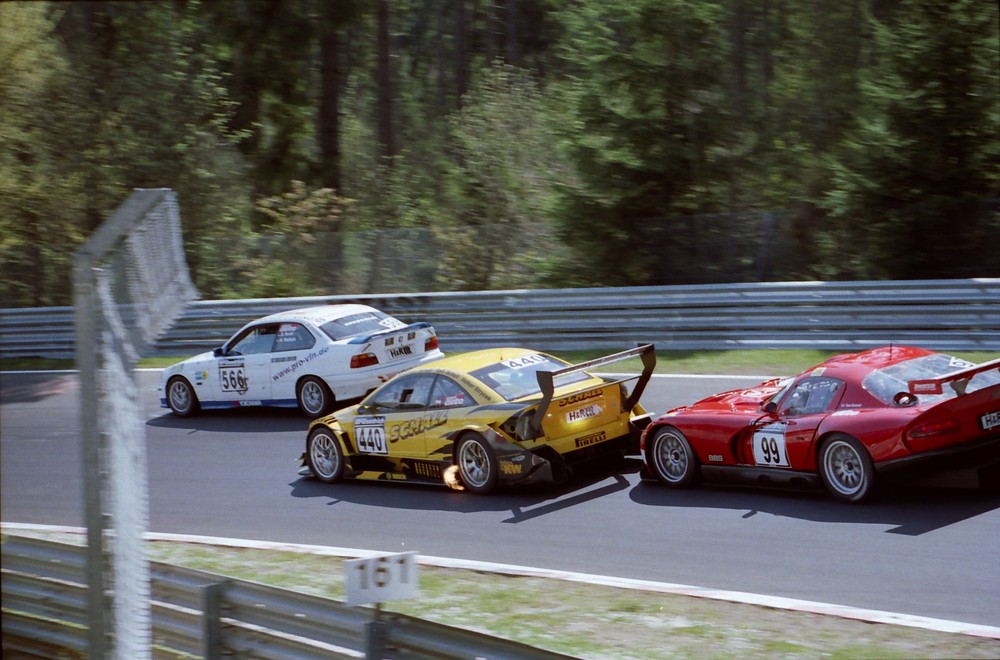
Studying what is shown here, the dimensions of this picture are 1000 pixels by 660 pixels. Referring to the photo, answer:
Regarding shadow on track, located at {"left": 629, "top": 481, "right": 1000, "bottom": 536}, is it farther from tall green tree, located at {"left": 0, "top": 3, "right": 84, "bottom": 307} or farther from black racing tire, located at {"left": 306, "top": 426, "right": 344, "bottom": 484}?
tall green tree, located at {"left": 0, "top": 3, "right": 84, "bottom": 307}

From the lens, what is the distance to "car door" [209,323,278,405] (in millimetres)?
15617

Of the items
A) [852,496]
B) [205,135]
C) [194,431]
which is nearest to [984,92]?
[852,496]

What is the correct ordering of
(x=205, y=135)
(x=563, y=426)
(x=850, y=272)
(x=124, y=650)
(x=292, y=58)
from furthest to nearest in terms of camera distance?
(x=292, y=58), (x=205, y=135), (x=850, y=272), (x=563, y=426), (x=124, y=650)

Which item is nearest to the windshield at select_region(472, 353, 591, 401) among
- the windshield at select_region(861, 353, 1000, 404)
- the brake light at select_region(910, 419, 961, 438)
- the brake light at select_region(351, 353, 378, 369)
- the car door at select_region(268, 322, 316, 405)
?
the windshield at select_region(861, 353, 1000, 404)

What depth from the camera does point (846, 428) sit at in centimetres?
935

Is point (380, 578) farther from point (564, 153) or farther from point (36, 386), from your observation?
point (564, 153)

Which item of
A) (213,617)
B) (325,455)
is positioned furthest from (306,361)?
(213,617)

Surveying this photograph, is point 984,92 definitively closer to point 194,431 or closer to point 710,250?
point 710,250

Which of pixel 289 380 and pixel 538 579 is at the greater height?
pixel 289 380

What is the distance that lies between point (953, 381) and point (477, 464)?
14.3 feet

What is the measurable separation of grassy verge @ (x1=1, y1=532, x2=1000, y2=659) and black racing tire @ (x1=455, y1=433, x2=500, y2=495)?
1822 mm

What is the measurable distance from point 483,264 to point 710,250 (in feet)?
15.3

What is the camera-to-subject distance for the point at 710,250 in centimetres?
2084

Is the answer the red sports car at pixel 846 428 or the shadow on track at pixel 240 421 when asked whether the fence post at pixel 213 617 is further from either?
the shadow on track at pixel 240 421
